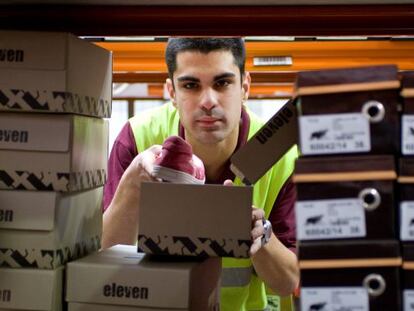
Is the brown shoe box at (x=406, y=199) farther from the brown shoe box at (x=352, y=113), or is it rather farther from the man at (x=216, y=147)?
the man at (x=216, y=147)

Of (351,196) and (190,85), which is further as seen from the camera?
(190,85)

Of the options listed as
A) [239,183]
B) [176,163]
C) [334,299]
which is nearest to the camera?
[334,299]

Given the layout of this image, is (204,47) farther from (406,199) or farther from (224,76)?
(406,199)

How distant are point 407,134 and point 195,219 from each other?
1.49ft

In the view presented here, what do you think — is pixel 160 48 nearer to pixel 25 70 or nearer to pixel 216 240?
pixel 25 70

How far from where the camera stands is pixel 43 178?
118cm

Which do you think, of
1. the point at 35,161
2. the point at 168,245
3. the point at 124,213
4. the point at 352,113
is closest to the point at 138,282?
the point at 168,245

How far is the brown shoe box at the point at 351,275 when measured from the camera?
907 mm

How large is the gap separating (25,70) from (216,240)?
53 cm

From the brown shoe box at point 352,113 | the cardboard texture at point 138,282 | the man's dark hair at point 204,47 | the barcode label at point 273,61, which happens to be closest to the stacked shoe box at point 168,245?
the cardboard texture at point 138,282

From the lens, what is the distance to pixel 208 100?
6.40 ft

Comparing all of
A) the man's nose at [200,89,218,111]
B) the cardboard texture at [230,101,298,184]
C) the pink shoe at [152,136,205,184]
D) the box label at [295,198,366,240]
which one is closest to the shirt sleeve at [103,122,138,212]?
the man's nose at [200,89,218,111]

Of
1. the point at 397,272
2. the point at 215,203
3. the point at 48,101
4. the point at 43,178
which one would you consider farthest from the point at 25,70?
the point at 397,272

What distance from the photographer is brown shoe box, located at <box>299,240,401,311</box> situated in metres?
0.91
